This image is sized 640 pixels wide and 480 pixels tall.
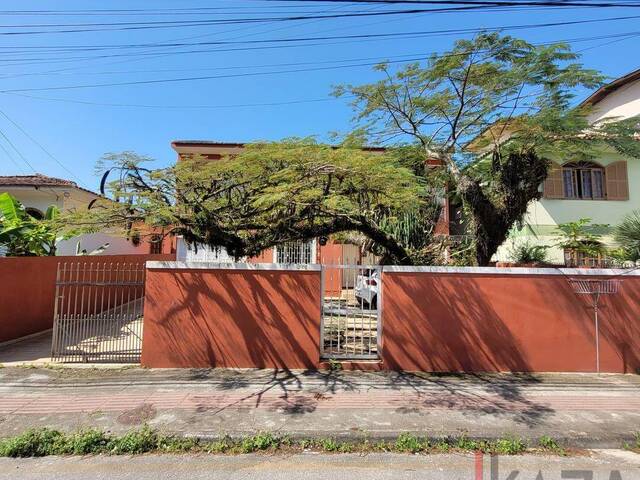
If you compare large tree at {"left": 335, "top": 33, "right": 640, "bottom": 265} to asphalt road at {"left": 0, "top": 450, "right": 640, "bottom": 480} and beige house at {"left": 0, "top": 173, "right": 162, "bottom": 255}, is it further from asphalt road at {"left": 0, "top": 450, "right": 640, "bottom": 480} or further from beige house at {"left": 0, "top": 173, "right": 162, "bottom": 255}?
beige house at {"left": 0, "top": 173, "right": 162, "bottom": 255}

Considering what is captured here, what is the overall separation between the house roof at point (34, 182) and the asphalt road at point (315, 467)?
45.4 ft

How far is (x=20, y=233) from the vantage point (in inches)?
406

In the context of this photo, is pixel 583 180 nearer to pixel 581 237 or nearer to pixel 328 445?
pixel 581 237

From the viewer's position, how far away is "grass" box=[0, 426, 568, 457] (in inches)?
173

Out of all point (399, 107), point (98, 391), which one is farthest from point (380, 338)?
point (399, 107)

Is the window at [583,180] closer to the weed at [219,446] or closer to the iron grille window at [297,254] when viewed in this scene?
the iron grille window at [297,254]

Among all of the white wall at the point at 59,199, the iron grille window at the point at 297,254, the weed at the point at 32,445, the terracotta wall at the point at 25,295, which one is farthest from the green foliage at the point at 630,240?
the white wall at the point at 59,199

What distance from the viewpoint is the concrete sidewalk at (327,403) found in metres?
4.91

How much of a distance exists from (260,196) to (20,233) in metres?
7.32

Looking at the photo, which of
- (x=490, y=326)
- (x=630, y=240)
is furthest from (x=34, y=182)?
(x=630, y=240)

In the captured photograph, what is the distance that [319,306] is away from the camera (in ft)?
23.8

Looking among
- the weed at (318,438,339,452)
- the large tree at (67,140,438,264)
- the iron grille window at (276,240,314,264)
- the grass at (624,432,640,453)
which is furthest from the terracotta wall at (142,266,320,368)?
the iron grille window at (276,240,314,264)

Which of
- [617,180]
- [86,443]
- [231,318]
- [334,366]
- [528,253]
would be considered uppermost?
[617,180]

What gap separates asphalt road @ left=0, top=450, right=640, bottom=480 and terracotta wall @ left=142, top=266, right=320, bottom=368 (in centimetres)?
288
